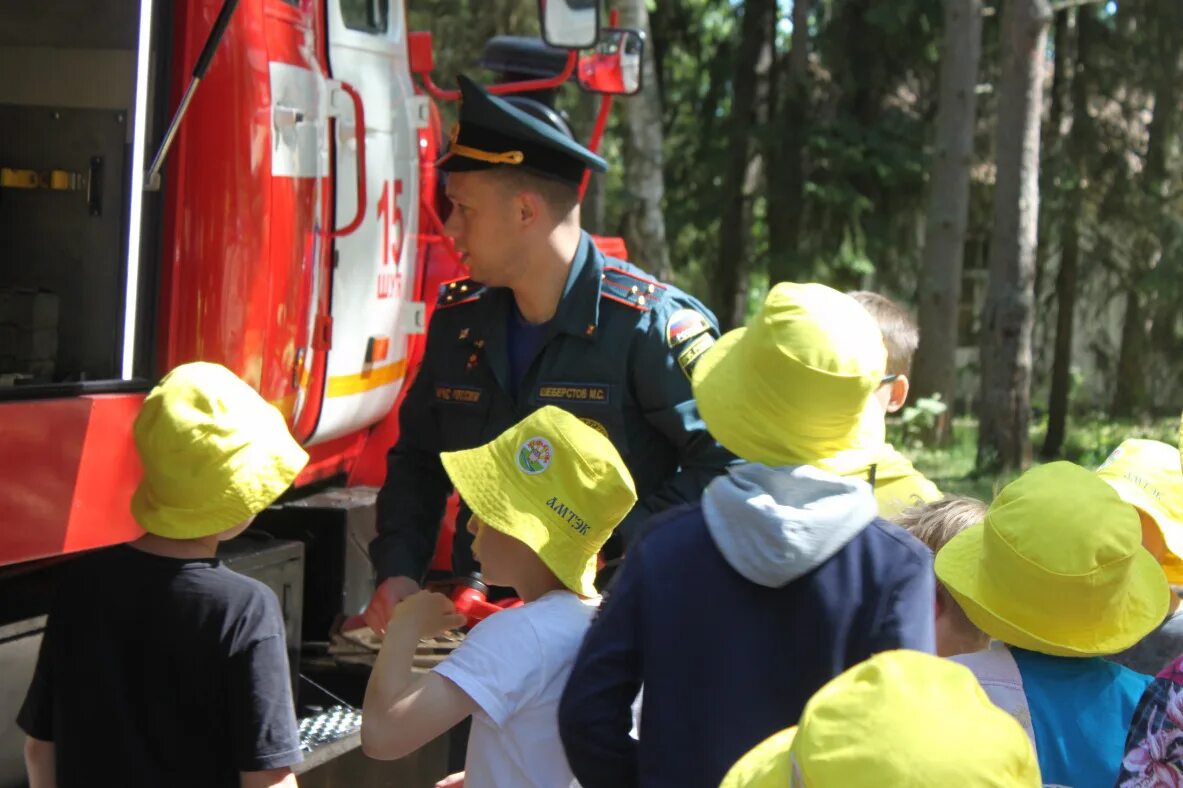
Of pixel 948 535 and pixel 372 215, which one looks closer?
pixel 948 535

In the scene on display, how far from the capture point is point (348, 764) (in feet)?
12.0

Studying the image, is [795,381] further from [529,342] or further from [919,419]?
[919,419]

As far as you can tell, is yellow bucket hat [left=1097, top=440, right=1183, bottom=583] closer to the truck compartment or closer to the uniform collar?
the uniform collar

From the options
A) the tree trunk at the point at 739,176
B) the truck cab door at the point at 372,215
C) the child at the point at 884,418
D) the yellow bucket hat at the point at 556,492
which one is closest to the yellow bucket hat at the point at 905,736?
the child at the point at 884,418

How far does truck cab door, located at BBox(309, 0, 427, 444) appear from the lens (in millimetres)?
4113

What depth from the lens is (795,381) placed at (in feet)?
7.06

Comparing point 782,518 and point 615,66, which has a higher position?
point 615,66

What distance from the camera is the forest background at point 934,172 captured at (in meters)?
12.5

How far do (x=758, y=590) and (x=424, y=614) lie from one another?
646mm

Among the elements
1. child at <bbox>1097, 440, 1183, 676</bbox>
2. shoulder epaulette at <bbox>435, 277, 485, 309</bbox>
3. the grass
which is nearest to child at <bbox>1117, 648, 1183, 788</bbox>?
child at <bbox>1097, 440, 1183, 676</bbox>

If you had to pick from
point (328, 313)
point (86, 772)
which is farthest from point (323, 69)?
point (86, 772)

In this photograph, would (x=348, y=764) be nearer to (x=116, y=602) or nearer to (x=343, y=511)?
(x=343, y=511)

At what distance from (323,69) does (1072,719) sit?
258 cm

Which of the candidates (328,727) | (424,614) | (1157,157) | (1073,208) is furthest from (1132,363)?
(424,614)
